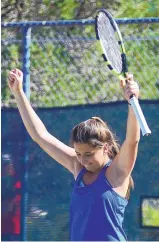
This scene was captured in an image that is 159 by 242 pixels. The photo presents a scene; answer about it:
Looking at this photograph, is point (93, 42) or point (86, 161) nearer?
point (86, 161)

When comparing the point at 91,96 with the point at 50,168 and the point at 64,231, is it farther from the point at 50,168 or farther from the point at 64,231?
the point at 64,231

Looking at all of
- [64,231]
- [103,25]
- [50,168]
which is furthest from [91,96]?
[103,25]

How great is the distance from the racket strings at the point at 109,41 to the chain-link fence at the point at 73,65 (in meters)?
1.50

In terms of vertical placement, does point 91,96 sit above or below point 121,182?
above

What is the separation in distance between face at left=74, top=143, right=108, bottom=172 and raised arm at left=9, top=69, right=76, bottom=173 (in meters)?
0.27

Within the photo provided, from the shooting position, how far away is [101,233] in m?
3.66

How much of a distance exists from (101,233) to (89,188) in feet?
0.66

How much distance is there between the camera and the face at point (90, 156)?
364cm

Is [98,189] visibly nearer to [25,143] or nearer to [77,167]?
[77,167]

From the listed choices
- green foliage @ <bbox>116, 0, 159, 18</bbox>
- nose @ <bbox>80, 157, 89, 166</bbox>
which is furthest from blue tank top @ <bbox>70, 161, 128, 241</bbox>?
green foliage @ <bbox>116, 0, 159, 18</bbox>

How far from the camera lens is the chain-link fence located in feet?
18.9

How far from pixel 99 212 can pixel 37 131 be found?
578 millimetres

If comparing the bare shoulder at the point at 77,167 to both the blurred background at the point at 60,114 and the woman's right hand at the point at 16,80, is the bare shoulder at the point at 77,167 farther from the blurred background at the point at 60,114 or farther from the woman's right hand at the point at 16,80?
the blurred background at the point at 60,114

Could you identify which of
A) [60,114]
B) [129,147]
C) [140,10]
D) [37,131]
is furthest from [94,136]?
[140,10]
